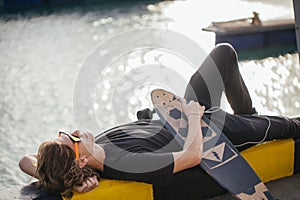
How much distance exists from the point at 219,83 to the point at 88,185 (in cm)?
109

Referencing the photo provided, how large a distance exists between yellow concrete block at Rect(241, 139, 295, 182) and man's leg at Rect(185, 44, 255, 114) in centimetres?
33

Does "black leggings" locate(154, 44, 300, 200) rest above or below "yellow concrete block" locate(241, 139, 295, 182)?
above

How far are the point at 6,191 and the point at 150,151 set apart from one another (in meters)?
0.73

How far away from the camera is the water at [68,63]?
230 inches

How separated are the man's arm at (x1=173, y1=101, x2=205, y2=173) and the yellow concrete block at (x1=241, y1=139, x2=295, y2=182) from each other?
334 mm

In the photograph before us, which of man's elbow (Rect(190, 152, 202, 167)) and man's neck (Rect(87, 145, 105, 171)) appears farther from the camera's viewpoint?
man's elbow (Rect(190, 152, 202, 167))

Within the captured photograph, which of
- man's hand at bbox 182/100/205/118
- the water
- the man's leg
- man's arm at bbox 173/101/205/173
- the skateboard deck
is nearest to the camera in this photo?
man's arm at bbox 173/101/205/173

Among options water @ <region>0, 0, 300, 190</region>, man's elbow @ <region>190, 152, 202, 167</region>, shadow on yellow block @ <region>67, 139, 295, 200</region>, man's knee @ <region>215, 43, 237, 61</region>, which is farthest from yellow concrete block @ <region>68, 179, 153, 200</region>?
water @ <region>0, 0, 300, 190</region>

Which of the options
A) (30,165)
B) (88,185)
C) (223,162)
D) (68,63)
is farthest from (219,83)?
(68,63)

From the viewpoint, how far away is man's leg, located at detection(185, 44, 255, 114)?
2.99m

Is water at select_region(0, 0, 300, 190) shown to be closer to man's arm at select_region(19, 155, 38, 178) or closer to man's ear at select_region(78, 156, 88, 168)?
man's arm at select_region(19, 155, 38, 178)

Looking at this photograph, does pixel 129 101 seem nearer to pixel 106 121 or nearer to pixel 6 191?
pixel 106 121

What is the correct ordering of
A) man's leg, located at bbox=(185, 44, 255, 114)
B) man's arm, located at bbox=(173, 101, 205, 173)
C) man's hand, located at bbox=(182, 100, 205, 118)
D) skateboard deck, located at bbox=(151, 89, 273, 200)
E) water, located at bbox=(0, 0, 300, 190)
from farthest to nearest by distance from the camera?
water, located at bbox=(0, 0, 300, 190) → man's leg, located at bbox=(185, 44, 255, 114) → man's hand, located at bbox=(182, 100, 205, 118) → skateboard deck, located at bbox=(151, 89, 273, 200) → man's arm, located at bbox=(173, 101, 205, 173)

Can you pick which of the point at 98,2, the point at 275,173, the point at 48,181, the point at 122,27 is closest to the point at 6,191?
the point at 48,181
